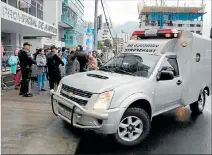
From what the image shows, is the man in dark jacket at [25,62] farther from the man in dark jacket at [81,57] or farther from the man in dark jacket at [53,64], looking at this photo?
the man in dark jacket at [81,57]

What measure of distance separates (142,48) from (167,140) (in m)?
2.21

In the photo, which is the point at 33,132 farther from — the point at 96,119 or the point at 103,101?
the point at 103,101

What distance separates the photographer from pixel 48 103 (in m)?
7.27

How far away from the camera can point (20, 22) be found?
1667 centimetres

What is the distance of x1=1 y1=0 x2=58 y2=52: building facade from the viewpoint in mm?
15000

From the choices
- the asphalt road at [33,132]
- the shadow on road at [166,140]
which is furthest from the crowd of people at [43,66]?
the shadow on road at [166,140]

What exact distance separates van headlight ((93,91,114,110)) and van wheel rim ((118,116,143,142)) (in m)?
0.46

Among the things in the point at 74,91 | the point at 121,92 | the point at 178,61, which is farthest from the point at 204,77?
the point at 74,91

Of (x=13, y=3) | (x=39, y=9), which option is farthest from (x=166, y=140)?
(x=39, y=9)

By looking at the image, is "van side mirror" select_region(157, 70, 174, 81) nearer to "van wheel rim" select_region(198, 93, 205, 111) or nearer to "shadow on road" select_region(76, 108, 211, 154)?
"shadow on road" select_region(76, 108, 211, 154)

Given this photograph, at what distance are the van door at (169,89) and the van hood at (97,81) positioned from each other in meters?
0.61

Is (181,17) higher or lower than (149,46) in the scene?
higher

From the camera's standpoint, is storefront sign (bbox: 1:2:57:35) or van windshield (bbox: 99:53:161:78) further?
storefront sign (bbox: 1:2:57:35)

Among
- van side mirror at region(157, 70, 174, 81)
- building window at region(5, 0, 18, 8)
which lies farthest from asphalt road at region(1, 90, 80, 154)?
building window at region(5, 0, 18, 8)
